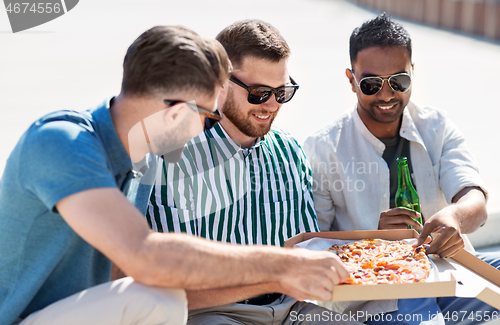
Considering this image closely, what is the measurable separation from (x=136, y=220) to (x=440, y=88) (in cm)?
986

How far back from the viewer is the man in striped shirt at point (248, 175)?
2.57m

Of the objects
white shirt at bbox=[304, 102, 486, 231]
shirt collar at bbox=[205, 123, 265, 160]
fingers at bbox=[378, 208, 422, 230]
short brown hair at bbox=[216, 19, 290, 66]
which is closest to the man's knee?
shirt collar at bbox=[205, 123, 265, 160]

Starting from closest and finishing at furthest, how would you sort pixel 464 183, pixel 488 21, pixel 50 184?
1. pixel 50 184
2. pixel 464 183
3. pixel 488 21

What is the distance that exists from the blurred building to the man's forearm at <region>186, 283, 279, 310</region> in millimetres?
11015

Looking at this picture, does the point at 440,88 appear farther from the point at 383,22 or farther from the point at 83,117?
the point at 83,117

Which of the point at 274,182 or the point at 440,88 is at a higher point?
the point at 274,182

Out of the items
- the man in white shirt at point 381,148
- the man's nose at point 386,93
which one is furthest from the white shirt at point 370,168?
the man's nose at point 386,93

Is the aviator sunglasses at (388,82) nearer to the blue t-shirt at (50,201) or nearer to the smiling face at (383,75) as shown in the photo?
the smiling face at (383,75)

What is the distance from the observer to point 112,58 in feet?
38.5

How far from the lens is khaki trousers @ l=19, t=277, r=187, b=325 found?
1709 mm

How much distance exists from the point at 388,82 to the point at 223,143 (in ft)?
3.42

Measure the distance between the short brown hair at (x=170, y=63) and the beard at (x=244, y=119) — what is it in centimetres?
88

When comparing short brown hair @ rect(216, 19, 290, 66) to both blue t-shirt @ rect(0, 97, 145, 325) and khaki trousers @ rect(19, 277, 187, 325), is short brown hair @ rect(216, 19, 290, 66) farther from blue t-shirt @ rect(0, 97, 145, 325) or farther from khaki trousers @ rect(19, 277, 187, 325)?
khaki trousers @ rect(19, 277, 187, 325)

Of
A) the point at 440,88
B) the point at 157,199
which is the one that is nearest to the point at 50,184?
the point at 157,199
